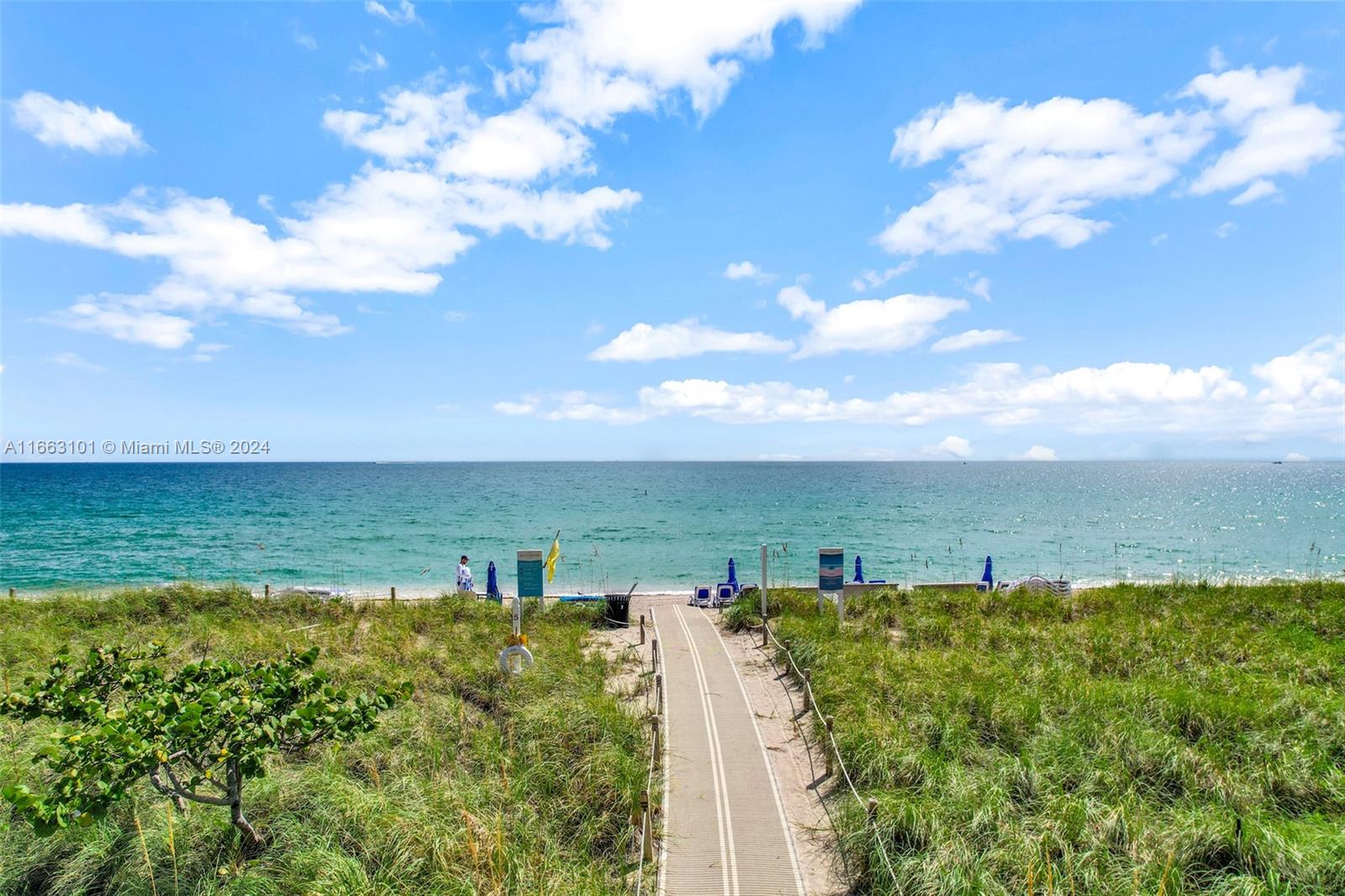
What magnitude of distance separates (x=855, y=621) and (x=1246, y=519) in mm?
83787

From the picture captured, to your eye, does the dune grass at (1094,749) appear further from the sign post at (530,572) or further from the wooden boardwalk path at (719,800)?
the sign post at (530,572)

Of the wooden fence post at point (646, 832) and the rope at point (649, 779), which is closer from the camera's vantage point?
the rope at point (649, 779)

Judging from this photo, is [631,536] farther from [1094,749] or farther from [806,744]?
[1094,749]

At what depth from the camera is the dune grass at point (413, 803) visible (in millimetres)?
7730

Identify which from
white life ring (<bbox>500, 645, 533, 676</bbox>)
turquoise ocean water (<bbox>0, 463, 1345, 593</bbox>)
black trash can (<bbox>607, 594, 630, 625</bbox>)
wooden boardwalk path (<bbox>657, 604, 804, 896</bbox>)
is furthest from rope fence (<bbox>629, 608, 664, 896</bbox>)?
turquoise ocean water (<bbox>0, 463, 1345, 593</bbox>)

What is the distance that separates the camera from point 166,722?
634 cm

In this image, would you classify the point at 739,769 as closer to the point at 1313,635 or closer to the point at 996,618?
the point at 996,618

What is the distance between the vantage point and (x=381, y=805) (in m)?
8.80

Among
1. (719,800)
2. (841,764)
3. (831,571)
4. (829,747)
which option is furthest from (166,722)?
(831,571)

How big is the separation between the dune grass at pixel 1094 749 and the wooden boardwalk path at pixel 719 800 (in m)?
1.28

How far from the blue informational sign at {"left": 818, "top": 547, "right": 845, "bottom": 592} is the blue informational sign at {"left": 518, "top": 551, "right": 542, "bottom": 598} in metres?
9.68

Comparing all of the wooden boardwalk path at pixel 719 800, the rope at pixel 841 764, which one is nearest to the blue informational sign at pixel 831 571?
the rope at pixel 841 764

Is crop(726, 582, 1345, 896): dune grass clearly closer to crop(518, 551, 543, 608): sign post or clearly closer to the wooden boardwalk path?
the wooden boardwalk path

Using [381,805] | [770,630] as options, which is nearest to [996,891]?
[381,805]
